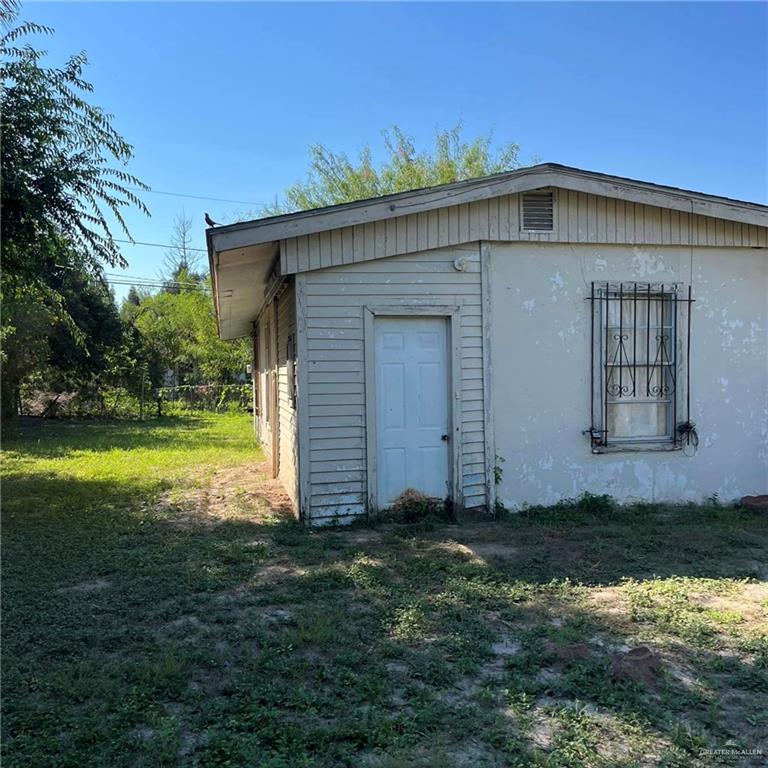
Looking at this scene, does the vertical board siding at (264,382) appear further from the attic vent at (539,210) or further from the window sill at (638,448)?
the window sill at (638,448)

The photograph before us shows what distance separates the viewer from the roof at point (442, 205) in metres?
5.67

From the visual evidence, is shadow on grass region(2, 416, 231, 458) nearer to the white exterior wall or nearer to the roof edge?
the white exterior wall

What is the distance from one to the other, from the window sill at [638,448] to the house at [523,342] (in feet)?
0.07

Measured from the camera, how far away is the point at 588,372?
660 cm

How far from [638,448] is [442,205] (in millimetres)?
3240

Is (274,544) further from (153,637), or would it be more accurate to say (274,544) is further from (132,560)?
(153,637)

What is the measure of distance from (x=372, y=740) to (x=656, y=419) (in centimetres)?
524

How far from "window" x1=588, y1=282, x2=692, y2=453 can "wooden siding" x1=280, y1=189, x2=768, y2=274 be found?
0.57m

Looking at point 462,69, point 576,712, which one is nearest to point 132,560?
point 576,712

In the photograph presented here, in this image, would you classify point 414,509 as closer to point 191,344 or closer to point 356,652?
point 356,652

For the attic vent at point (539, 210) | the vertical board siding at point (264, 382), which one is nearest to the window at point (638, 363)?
the attic vent at point (539, 210)

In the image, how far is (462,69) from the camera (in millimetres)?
14711

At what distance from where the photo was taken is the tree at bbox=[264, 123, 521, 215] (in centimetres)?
1773

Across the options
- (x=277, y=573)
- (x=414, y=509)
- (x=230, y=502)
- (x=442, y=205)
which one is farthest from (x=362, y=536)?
(x=442, y=205)
